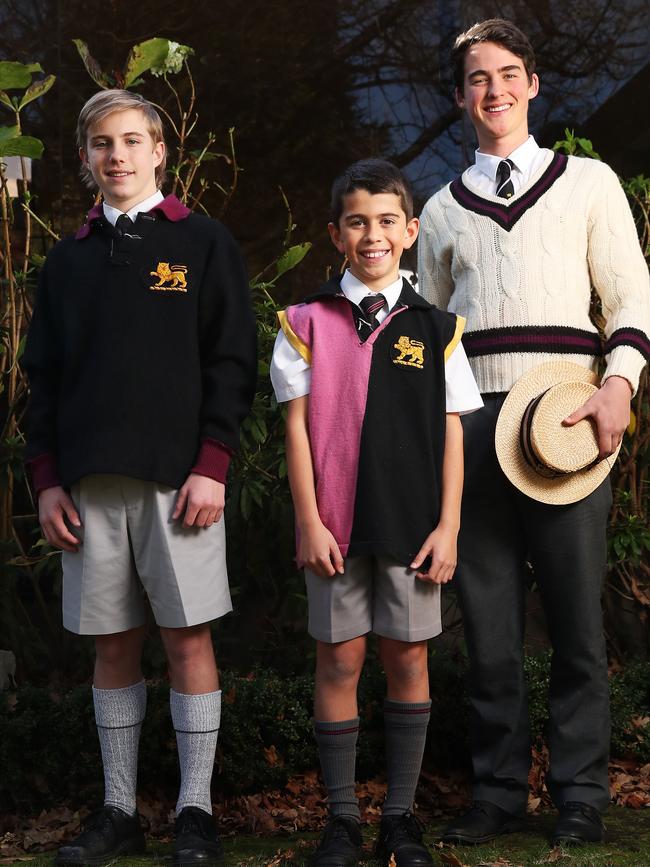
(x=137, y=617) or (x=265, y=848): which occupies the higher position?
(x=137, y=617)

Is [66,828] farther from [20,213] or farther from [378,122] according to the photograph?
[378,122]

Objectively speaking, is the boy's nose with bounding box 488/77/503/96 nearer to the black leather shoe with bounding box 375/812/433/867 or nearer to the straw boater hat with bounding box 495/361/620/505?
the straw boater hat with bounding box 495/361/620/505

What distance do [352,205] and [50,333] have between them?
85 centimetres

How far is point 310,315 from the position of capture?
8.79ft

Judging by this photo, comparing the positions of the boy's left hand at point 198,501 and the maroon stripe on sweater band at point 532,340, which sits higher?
the maroon stripe on sweater band at point 532,340

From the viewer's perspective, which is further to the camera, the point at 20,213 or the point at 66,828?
the point at 20,213

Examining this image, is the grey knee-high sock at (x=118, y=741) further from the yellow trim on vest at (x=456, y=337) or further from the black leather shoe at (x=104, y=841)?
the yellow trim on vest at (x=456, y=337)

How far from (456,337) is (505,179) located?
55cm

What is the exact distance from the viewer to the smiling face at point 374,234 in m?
2.67

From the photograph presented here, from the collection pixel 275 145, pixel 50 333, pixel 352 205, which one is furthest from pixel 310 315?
pixel 275 145

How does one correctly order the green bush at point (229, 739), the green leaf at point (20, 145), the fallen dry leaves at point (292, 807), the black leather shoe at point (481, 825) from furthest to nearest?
the green leaf at point (20, 145), the green bush at point (229, 739), the fallen dry leaves at point (292, 807), the black leather shoe at point (481, 825)

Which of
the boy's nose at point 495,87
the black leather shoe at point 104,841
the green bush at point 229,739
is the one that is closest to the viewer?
the black leather shoe at point 104,841

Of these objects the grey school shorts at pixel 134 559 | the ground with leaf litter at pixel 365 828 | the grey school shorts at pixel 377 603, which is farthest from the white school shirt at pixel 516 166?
the ground with leaf litter at pixel 365 828

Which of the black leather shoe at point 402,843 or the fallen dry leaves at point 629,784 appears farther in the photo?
the fallen dry leaves at point 629,784
